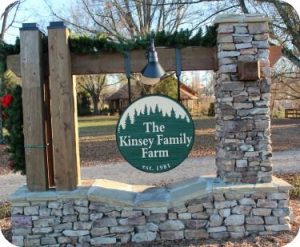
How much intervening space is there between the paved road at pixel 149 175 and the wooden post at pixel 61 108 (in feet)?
11.5

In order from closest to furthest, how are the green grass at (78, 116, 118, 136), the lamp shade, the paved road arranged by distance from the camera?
the lamp shade
the paved road
the green grass at (78, 116, 118, 136)

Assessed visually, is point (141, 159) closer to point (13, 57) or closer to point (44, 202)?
point (44, 202)

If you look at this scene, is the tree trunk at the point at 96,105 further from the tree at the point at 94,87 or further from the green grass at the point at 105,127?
the green grass at the point at 105,127

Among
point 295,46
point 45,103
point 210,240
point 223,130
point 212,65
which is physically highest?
point 295,46

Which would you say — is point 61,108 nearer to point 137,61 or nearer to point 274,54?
point 137,61

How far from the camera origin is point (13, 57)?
17.6 ft

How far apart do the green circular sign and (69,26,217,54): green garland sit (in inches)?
29.4

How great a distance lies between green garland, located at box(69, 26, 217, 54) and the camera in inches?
211

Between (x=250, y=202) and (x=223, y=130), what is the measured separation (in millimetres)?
959

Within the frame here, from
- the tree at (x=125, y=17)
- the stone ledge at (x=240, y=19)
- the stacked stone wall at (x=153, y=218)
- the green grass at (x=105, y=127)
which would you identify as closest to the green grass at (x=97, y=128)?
the green grass at (x=105, y=127)

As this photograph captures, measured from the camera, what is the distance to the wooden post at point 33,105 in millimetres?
5223

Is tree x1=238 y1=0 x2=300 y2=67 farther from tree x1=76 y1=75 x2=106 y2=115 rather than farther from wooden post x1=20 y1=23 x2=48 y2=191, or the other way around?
tree x1=76 y1=75 x2=106 y2=115

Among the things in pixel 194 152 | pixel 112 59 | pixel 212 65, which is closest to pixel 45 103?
pixel 112 59

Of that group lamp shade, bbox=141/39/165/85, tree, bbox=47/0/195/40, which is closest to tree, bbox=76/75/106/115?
tree, bbox=47/0/195/40
